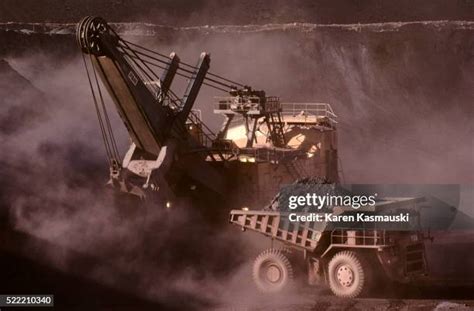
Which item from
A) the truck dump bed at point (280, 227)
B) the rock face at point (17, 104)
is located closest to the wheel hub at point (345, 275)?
the truck dump bed at point (280, 227)

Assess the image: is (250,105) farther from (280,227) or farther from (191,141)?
(280,227)

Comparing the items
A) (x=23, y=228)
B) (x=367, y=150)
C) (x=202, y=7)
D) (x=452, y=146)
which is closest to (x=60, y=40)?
(x=202, y=7)

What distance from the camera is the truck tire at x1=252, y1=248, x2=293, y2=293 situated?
20953 mm

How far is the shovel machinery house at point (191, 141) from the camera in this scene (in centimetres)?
2202

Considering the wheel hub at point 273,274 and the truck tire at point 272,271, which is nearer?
the truck tire at point 272,271

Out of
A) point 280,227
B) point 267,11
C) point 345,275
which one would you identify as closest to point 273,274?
point 280,227

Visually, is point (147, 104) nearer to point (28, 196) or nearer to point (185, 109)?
point (185, 109)

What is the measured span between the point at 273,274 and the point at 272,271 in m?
0.09

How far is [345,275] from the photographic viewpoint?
19938 mm

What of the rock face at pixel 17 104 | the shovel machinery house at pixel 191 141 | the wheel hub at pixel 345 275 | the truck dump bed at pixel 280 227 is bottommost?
the wheel hub at pixel 345 275

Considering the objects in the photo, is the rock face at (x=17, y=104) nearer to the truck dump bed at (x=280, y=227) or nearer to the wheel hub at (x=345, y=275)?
the truck dump bed at (x=280, y=227)

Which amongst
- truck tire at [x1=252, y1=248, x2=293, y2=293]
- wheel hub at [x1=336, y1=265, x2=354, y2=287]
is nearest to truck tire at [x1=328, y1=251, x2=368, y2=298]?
wheel hub at [x1=336, y1=265, x2=354, y2=287]

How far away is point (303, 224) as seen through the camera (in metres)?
20.5

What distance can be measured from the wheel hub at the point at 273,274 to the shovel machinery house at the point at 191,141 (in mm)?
3657
